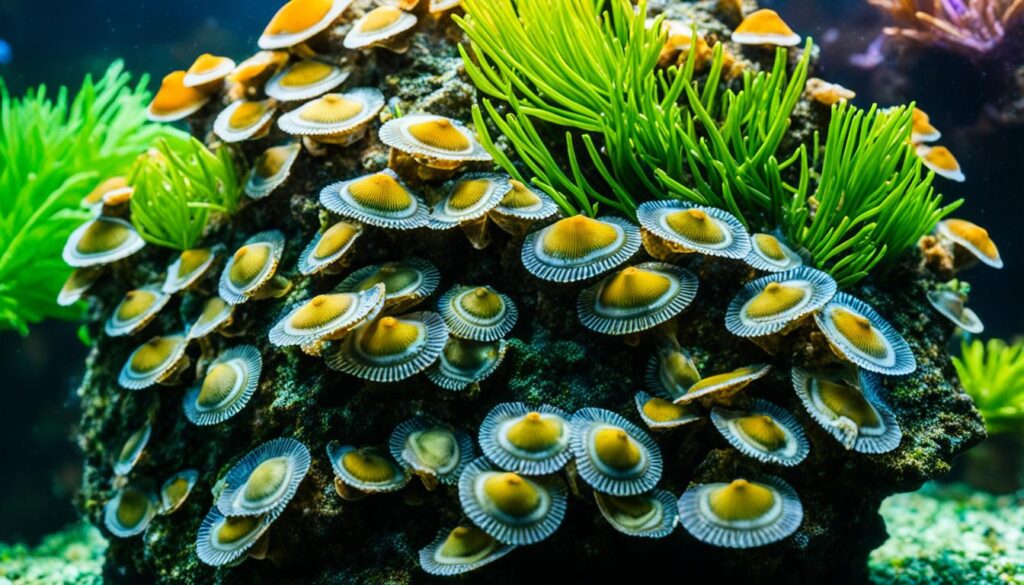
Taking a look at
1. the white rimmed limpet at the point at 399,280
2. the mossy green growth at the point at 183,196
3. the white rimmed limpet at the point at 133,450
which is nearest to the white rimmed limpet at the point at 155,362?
the white rimmed limpet at the point at 133,450

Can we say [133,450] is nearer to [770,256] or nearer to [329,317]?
[329,317]

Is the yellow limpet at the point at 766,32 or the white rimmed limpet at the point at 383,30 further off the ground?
the yellow limpet at the point at 766,32

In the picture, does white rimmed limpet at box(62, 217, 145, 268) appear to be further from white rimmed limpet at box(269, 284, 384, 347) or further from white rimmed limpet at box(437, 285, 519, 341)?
white rimmed limpet at box(437, 285, 519, 341)

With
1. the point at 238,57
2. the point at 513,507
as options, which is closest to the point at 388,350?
the point at 513,507

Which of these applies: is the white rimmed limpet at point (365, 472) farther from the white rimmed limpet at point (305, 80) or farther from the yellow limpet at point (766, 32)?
the yellow limpet at point (766, 32)

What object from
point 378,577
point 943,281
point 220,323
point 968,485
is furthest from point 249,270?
point 968,485
